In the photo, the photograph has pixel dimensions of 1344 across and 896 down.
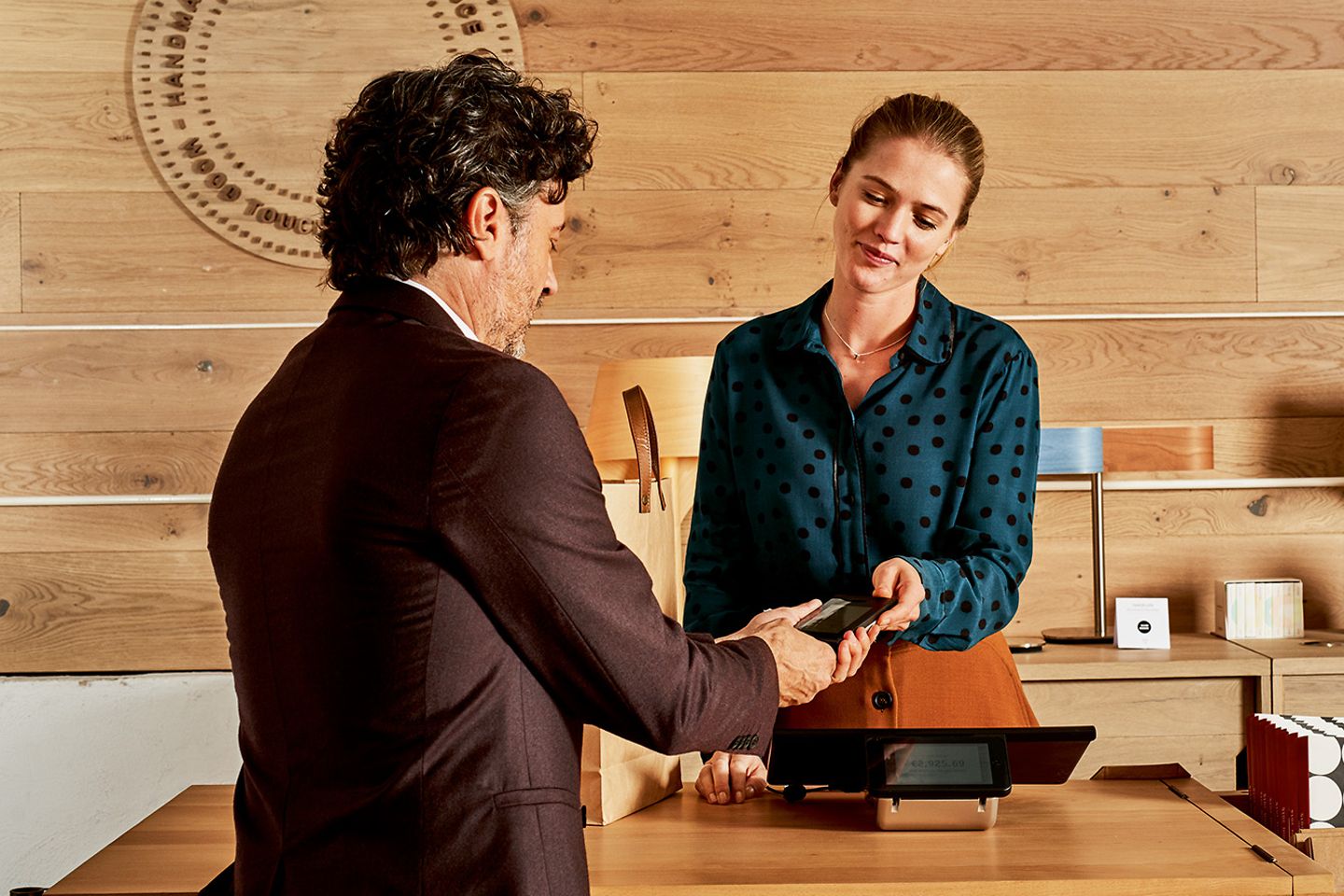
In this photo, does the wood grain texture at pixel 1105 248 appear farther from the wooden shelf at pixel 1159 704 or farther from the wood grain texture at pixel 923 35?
the wooden shelf at pixel 1159 704

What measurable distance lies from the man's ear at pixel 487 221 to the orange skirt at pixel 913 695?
759mm

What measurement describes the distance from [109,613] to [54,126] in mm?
1118

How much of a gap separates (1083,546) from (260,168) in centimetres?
209

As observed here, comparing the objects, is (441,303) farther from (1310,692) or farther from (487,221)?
(1310,692)

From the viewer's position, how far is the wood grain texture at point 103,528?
2.91 m

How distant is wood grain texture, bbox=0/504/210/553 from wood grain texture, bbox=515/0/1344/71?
1.33m

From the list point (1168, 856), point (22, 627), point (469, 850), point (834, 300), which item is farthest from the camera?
point (22, 627)

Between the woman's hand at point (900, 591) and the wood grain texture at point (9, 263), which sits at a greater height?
the wood grain texture at point (9, 263)

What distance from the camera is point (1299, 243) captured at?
301 centimetres

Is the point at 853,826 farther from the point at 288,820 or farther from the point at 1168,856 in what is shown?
the point at 288,820

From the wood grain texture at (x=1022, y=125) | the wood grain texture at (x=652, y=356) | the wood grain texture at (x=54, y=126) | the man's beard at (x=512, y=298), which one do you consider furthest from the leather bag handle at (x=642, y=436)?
the wood grain texture at (x=54, y=126)

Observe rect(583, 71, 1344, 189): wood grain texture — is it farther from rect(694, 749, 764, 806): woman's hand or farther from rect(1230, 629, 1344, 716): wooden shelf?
rect(694, 749, 764, 806): woman's hand

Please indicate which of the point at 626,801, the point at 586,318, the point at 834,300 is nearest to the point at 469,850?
the point at 626,801

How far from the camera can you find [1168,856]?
1259 millimetres
